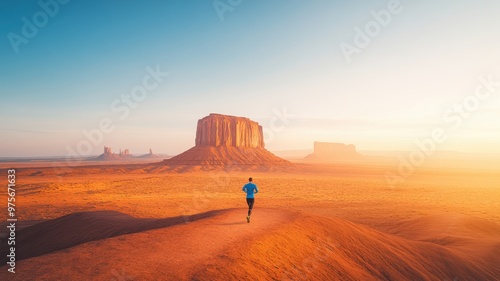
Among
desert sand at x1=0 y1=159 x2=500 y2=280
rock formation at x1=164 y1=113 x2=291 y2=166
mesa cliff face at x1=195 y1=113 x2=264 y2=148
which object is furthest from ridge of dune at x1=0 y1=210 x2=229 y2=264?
mesa cliff face at x1=195 y1=113 x2=264 y2=148

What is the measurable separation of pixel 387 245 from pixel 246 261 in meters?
8.75

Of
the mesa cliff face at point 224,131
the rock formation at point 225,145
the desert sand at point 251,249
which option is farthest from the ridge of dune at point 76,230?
the mesa cliff face at point 224,131

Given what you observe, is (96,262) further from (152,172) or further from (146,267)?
(152,172)

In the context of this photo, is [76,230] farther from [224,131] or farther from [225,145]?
[224,131]

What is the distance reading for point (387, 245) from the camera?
1307cm

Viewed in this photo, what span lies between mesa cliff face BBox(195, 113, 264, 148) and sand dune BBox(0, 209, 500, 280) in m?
108

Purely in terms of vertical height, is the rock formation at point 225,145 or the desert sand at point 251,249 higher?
the rock formation at point 225,145

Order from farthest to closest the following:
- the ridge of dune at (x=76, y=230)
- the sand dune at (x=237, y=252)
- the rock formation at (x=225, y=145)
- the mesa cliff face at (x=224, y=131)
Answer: the mesa cliff face at (x=224, y=131) < the rock formation at (x=225, y=145) < the ridge of dune at (x=76, y=230) < the sand dune at (x=237, y=252)

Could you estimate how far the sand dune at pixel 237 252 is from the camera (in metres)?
7.16

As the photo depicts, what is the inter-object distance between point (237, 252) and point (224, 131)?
119 metres

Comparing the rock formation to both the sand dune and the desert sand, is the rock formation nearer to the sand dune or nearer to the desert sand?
the desert sand

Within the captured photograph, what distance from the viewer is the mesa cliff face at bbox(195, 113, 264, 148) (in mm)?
123875

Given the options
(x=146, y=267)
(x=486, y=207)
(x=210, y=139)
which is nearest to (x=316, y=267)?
(x=146, y=267)

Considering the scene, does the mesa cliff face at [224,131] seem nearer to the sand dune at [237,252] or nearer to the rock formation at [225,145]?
the rock formation at [225,145]
